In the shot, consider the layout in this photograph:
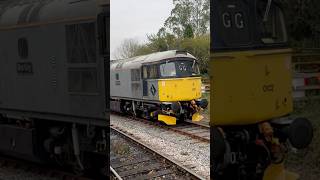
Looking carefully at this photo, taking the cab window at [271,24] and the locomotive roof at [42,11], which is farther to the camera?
the locomotive roof at [42,11]

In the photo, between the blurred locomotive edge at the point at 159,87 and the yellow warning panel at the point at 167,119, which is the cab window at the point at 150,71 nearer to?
the blurred locomotive edge at the point at 159,87

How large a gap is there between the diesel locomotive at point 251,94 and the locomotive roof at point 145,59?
0.65 ft

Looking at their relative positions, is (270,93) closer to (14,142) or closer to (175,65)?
(175,65)

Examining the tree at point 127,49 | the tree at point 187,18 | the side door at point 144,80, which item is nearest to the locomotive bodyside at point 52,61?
the side door at point 144,80

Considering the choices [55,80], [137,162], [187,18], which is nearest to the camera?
[187,18]

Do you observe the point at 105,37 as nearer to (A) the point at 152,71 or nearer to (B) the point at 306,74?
(A) the point at 152,71

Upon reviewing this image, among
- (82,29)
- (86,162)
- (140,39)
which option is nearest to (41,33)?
(82,29)

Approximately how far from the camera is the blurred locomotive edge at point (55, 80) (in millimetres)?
2688

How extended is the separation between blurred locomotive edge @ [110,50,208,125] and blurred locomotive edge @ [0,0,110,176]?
193 millimetres

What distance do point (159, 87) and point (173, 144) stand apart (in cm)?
44

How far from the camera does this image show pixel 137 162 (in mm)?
2008

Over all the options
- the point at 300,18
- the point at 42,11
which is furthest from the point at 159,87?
the point at 42,11

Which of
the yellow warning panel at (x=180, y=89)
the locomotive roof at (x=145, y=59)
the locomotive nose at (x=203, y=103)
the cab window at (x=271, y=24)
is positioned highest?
the cab window at (x=271, y=24)

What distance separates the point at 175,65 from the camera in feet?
6.25
